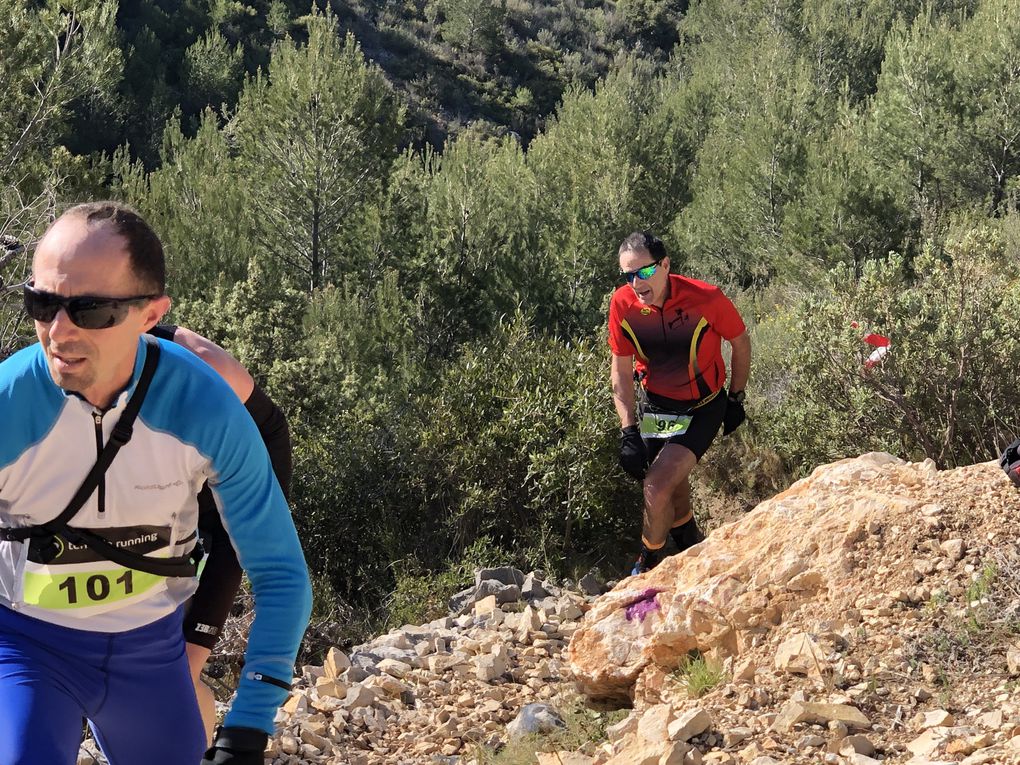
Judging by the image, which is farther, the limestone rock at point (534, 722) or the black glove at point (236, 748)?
the limestone rock at point (534, 722)

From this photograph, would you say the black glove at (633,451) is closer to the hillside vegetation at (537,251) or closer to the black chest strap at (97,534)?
the hillside vegetation at (537,251)

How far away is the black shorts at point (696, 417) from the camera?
5117 mm

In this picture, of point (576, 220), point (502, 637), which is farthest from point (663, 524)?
point (576, 220)

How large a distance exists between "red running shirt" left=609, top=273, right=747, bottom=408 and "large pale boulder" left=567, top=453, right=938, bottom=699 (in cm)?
90

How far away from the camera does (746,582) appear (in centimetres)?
392

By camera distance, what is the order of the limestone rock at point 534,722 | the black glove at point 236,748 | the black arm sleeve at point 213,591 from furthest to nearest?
1. the limestone rock at point 534,722
2. the black arm sleeve at point 213,591
3. the black glove at point 236,748

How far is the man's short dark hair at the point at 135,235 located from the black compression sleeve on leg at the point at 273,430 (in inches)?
36.8

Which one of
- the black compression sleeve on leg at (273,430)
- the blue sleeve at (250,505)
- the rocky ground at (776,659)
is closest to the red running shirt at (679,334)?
the rocky ground at (776,659)

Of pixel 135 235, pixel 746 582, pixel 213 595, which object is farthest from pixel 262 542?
pixel 746 582

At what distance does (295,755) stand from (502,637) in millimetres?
1298

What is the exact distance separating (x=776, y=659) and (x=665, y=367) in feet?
6.28

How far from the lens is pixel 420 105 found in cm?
4456

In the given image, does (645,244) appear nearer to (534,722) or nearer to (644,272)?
(644,272)

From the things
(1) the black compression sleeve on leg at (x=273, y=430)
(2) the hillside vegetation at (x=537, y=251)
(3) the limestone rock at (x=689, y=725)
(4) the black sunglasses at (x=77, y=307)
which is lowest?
(2) the hillside vegetation at (x=537, y=251)
